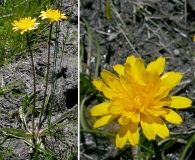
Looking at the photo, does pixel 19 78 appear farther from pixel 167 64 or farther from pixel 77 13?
pixel 167 64

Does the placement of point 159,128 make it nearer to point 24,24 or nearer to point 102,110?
point 102,110

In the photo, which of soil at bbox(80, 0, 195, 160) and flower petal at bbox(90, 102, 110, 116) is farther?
soil at bbox(80, 0, 195, 160)

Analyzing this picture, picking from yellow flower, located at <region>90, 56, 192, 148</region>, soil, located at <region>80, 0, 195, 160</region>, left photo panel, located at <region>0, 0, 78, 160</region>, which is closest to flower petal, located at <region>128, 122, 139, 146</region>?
yellow flower, located at <region>90, 56, 192, 148</region>

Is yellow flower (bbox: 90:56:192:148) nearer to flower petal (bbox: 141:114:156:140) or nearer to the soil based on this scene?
flower petal (bbox: 141:114:156:140)

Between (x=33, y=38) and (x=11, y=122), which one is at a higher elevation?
(x=33, y=38)

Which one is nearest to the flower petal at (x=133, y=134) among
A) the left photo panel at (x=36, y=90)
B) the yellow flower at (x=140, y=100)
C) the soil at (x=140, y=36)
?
the yellow flower at (x=140, y=100)

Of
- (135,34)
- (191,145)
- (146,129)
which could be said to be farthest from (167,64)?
(146,129)
